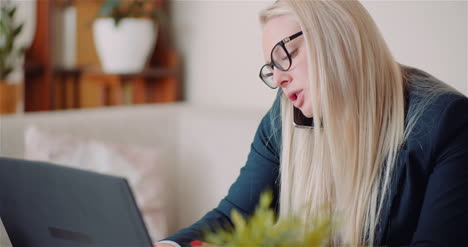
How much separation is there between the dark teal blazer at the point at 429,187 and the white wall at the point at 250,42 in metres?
0.58

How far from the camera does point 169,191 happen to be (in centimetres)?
250

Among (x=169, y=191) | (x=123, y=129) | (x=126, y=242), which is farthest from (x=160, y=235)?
(x=126, y=242)

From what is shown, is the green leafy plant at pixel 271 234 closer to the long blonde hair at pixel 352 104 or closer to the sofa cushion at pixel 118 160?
the long blonde hair at pixel 352 104

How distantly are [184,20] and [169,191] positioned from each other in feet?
3.01

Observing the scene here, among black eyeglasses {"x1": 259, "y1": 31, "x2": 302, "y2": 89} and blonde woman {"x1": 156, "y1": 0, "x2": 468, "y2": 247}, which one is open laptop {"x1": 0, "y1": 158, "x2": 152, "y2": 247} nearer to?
blonde woman {"x1": 156, "y1": 0, "x2": 468, "y2": 247}

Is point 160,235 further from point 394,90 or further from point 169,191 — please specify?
point 394,90

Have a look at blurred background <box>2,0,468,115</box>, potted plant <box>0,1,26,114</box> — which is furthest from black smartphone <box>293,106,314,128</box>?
potted plant <box>0,1,26,114</box>

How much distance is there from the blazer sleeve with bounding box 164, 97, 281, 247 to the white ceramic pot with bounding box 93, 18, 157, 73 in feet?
4.45

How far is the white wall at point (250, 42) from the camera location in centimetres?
180

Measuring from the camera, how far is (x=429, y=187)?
1191 mm

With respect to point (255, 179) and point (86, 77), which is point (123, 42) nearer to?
point (86, 77)

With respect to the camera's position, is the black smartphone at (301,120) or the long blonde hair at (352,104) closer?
the long blonde hair at (352,104)

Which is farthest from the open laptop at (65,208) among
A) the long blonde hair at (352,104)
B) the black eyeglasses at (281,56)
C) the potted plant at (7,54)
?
the potted plant at (7,54)

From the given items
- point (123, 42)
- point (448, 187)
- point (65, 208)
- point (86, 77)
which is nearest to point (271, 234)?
point (65, 208)
